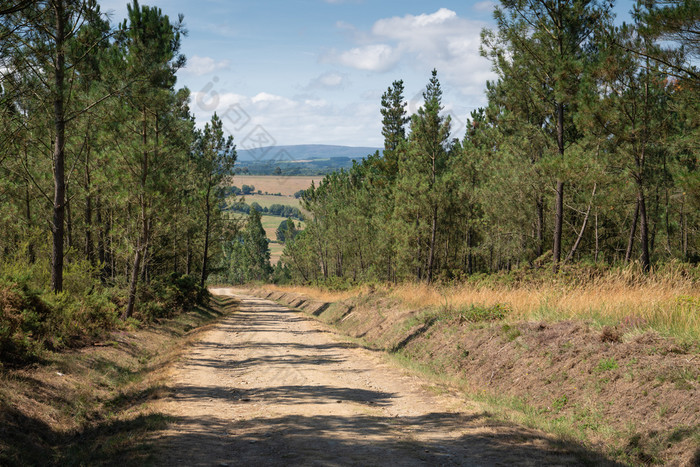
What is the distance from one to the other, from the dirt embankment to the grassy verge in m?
5.75

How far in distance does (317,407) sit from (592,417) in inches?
167

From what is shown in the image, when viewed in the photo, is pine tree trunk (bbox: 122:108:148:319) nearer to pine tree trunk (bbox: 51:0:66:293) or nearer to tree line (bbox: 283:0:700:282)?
pine tree trunk (bbox: 51:0:66:293)

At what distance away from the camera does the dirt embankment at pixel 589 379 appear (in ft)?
19.0

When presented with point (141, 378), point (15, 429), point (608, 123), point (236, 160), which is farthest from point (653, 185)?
point (15, 429)

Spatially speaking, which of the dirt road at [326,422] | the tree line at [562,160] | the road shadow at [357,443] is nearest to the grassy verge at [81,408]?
the dirt road at [326,422]

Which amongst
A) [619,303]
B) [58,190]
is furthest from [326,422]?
[58,190]

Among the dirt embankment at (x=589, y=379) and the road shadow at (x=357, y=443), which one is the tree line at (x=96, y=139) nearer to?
the road shadow at (x=357, y=443)

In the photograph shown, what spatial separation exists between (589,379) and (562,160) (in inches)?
415

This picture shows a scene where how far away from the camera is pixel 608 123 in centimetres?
1978

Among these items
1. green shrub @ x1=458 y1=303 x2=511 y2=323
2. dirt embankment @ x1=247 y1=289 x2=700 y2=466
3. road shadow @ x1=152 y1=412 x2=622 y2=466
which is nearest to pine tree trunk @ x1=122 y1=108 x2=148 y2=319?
dirt embankment @ x1=247 y1=289 x2=700 y2=466

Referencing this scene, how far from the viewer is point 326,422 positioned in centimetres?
724

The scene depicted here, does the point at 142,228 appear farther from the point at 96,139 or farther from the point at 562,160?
the point at 562,160

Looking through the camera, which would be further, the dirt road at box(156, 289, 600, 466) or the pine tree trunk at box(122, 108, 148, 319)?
the pine tree trunk at box(122, 108, 148, 319)

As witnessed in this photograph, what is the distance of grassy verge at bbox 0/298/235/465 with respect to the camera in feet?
20.1
